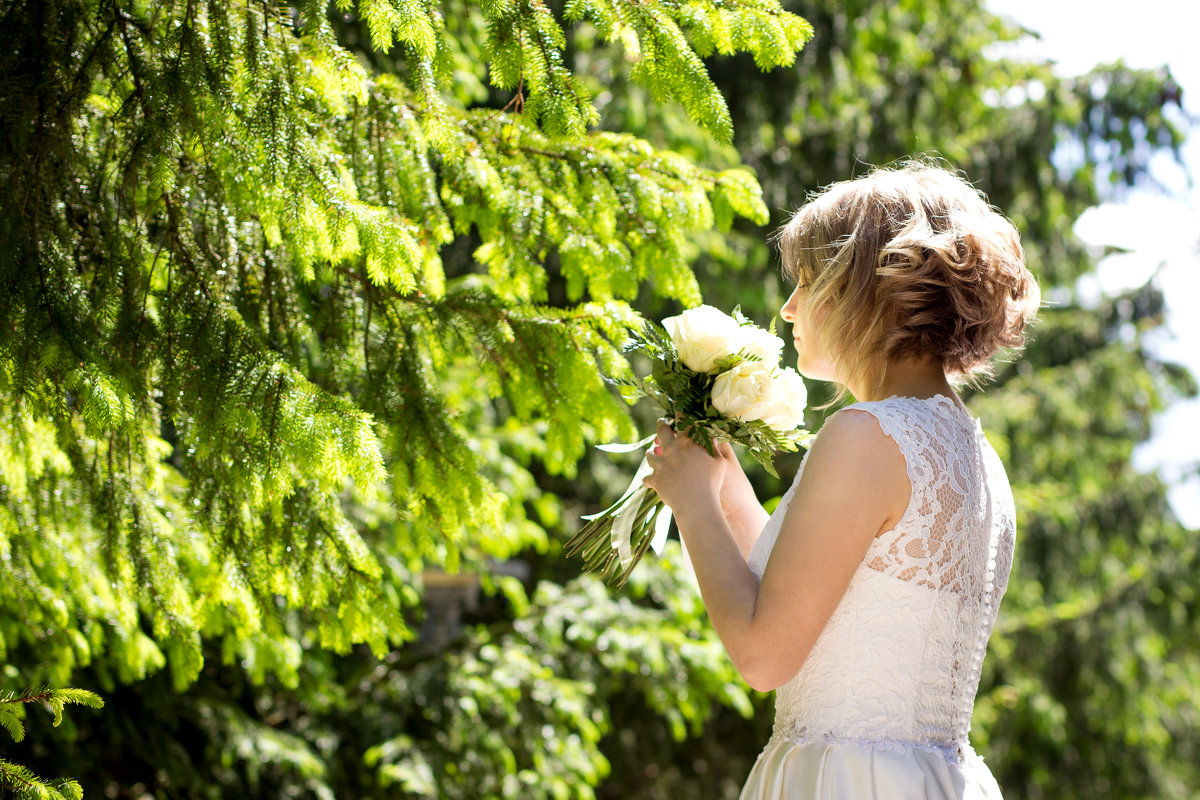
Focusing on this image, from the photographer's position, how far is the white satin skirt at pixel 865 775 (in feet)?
5.22

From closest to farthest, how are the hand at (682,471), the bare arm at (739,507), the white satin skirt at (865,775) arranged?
the white satin skirt at (865,775) < the hand at (682,471) < the bare arm at (739,507)

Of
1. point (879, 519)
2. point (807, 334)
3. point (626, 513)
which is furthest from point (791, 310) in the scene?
point (626, 513)

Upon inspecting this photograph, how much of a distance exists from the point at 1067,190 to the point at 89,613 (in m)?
7.53

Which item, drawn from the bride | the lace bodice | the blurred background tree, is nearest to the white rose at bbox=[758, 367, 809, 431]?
the bride

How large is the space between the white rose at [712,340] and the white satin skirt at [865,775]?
729 millimetres

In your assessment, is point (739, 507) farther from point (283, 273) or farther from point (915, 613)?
→ point (283, 273)

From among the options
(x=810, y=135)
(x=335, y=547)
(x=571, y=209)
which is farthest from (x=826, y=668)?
(x=810, y=135)

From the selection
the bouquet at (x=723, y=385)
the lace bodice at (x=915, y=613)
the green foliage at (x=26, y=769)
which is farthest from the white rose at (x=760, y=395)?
the green foliage at (x=26, y=769)

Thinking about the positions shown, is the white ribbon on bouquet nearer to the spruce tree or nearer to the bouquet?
the bouquet

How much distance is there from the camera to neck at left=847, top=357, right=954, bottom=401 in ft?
5.69

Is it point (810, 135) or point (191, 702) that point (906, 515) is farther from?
point (810, 135)

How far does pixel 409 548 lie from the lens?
2715mm

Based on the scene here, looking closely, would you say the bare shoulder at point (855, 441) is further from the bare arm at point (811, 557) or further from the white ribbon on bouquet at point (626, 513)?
the white ribbon on bouquet at point (626, 513)

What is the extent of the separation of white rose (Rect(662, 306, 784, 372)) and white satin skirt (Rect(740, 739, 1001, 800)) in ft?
2.39
